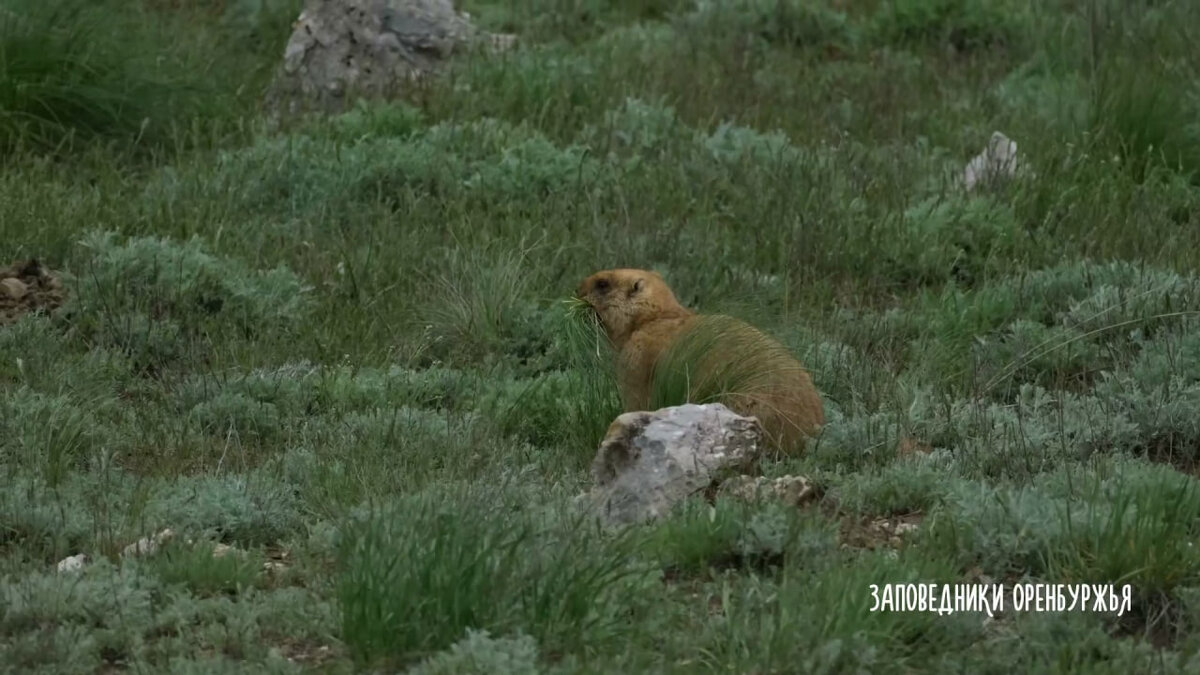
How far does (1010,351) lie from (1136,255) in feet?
5.60

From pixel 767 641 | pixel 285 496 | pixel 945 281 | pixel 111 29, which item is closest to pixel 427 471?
pixel 285 496

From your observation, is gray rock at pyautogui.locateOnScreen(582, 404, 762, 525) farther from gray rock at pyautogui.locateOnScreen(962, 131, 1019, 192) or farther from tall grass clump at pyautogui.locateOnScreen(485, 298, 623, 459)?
gray rock at pyautogui.locateOnScreen(962, 131, 1019, 192)

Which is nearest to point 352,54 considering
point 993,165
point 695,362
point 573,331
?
point 993,165

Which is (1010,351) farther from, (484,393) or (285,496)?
(285,496)

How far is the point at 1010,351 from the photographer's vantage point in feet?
26.1

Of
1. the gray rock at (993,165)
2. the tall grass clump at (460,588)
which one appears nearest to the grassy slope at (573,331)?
the tall grass clump at (460,588)

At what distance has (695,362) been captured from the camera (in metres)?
6.66

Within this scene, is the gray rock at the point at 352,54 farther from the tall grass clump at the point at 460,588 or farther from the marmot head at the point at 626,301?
the tall grass clump at the point at 460,588

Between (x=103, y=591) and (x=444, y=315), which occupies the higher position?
(x=103, y=591)

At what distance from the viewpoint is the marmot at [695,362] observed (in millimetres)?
6473

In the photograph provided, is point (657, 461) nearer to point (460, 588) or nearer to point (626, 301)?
point (460, 588)

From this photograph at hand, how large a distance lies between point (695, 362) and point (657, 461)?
35.2 inches

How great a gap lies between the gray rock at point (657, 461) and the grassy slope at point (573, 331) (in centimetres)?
25

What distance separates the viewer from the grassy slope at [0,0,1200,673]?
4.88m
